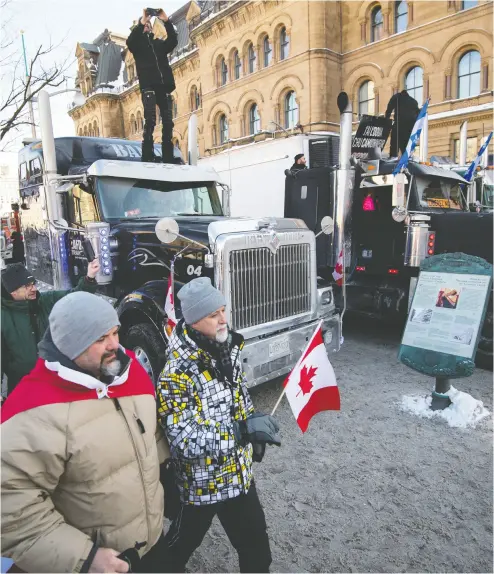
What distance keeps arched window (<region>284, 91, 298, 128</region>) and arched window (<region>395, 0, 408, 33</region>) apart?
647cm

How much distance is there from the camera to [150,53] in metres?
6.45

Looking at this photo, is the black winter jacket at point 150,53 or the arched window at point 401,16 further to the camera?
the arched window at point 401,16

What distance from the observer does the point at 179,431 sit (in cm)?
196

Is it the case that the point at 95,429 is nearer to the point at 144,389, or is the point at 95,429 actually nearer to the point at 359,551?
the point at 144,389

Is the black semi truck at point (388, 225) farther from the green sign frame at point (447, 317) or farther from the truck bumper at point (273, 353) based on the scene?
the truck bumper at point (273, 353)

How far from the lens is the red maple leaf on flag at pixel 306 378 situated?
2.90 m

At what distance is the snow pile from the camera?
170 inches

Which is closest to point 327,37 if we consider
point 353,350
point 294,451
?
point 353,350

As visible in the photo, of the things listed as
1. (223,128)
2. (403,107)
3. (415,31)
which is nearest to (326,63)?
(415,31)

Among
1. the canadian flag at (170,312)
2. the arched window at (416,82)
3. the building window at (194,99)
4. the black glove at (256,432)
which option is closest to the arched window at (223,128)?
the building window at (194,99)

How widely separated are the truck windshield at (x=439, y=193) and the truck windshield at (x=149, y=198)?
11.3 ft

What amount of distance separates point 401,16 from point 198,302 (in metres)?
26.4

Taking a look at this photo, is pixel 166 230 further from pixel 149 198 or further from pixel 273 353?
pixel 273 353

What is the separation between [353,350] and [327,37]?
22879mm
